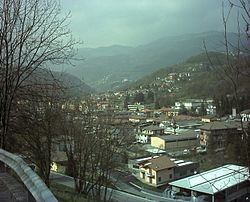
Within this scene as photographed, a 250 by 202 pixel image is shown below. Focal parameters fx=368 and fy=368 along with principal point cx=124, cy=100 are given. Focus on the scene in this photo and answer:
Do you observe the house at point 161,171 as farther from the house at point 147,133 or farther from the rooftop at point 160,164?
the house at point 147,133

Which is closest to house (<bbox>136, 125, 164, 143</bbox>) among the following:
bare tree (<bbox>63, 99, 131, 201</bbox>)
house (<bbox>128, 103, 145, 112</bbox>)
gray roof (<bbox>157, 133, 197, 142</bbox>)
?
gray roof (<bbox>157, 133, 197, 142</bbox>)

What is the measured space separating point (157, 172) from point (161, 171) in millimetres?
844

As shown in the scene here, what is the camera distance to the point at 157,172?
46406 millimetres

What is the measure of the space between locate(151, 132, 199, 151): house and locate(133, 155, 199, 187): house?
2198 centimetres

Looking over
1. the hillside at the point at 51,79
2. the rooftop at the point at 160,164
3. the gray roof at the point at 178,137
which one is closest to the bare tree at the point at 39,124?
the hillside at the point at 51,79

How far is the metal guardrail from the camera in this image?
2.75 m

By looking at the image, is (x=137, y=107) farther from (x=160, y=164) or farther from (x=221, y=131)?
(x=221, y=131)

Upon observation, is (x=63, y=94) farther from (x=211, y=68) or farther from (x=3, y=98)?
(x=211, y=68)

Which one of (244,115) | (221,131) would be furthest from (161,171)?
(244,115)

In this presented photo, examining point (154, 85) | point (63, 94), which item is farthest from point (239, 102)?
point (154, 85)

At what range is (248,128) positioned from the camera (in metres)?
5.04

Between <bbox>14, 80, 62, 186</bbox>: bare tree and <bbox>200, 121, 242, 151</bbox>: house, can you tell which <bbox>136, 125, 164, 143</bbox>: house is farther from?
<bbox>14, 80, 62, 186</bbox>: bare tree

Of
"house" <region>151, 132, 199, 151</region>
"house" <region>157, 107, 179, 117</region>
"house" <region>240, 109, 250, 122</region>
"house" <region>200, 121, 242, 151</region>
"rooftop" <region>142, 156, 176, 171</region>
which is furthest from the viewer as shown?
"house" <region>157, 107, 179, 117</region>

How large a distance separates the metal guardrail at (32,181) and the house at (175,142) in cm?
6872
